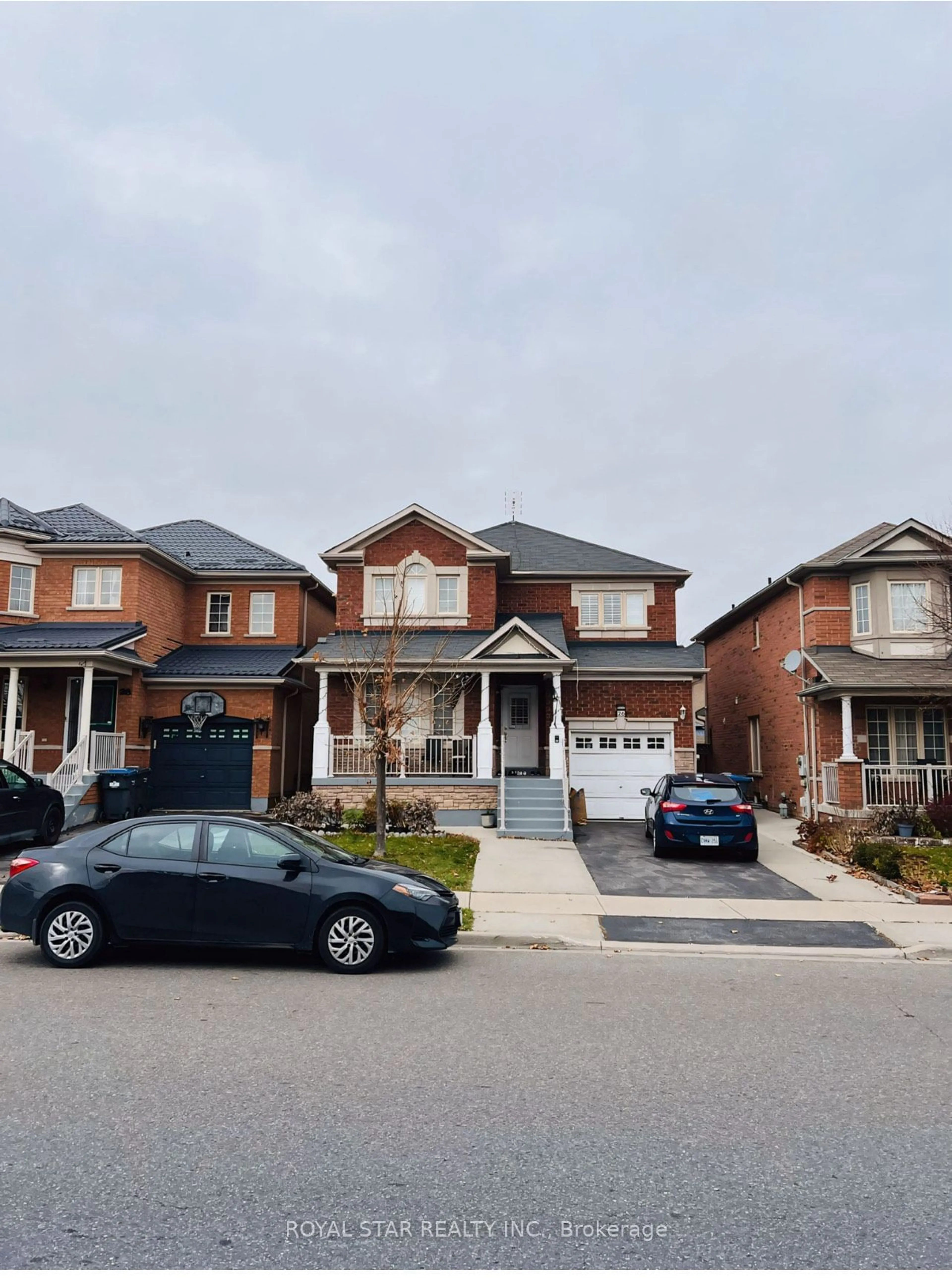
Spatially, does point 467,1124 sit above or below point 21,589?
below

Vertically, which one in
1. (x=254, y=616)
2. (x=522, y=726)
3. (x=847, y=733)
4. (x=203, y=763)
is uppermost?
(x=254, y=616)

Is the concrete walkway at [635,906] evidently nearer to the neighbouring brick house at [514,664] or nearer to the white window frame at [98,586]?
the neighbouring brick house at [514,664]

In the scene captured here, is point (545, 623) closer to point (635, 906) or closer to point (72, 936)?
point (635, 906)

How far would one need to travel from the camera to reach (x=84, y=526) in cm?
2203

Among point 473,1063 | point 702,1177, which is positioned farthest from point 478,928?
point 702,1177

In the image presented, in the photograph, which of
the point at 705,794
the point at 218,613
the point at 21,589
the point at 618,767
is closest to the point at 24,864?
the point at 705,794

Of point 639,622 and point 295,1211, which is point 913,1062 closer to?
point 295,1211

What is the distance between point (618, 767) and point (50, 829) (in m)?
12.5

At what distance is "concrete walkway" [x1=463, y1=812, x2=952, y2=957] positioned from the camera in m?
9.63

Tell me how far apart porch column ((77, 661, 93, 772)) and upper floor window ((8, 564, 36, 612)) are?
12.0 ft

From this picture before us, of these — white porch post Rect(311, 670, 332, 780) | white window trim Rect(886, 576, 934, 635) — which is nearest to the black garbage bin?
white porch post Rect(311, 670, 332, 780)

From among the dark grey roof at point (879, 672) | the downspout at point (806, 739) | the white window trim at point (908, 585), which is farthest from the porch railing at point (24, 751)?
the white window trim at point (908, 585)

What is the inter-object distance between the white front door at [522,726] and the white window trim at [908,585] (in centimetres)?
836

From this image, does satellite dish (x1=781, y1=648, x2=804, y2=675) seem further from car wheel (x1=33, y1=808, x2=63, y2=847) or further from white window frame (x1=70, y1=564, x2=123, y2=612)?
white window frame (x1=70, y1=564, x2=123, y2=612)
